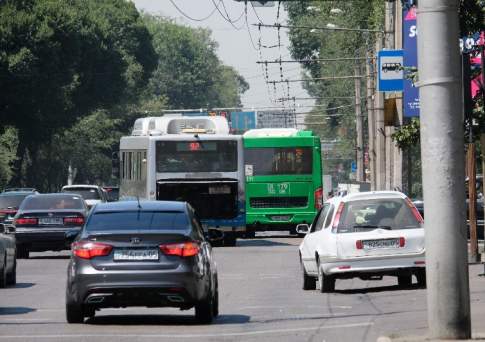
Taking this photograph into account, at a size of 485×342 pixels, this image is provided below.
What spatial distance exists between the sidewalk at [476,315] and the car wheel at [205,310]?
8.93 feet

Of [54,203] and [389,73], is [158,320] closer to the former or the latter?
[54,203]

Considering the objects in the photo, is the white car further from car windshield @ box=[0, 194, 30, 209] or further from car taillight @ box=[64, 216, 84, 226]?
car windshield @ box=[0, 194, 30, 209]

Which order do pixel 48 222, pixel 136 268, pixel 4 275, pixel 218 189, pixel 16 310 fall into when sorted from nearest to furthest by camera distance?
pixel 136 268
pixel 16 310
pixel 4 275
pixel 48 222
pixel 218 189

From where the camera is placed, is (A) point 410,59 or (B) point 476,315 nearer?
(B) point 476,315

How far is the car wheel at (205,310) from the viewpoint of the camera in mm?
17141

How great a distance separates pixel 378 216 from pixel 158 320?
5.59 metres

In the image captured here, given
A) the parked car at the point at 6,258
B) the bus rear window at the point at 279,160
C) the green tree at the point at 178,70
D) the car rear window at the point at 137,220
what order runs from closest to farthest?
the car rear window at the point at 137,220
the parked car at the point at 6,258
the bus rear window at the point at 279,160
the green tree at the point at 178,70

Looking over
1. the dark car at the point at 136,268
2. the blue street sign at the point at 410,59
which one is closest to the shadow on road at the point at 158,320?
the dark car at the point at 136,268

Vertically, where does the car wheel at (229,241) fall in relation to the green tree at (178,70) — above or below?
below

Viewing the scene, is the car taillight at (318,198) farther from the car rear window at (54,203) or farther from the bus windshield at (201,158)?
the car rear window at (54,203)

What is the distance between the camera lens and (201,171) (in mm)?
40406

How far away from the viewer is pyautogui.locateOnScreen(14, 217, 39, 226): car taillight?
3541cm

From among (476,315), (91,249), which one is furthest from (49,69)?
(476,315)

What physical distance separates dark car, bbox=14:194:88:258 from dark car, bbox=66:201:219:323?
18132 mm
